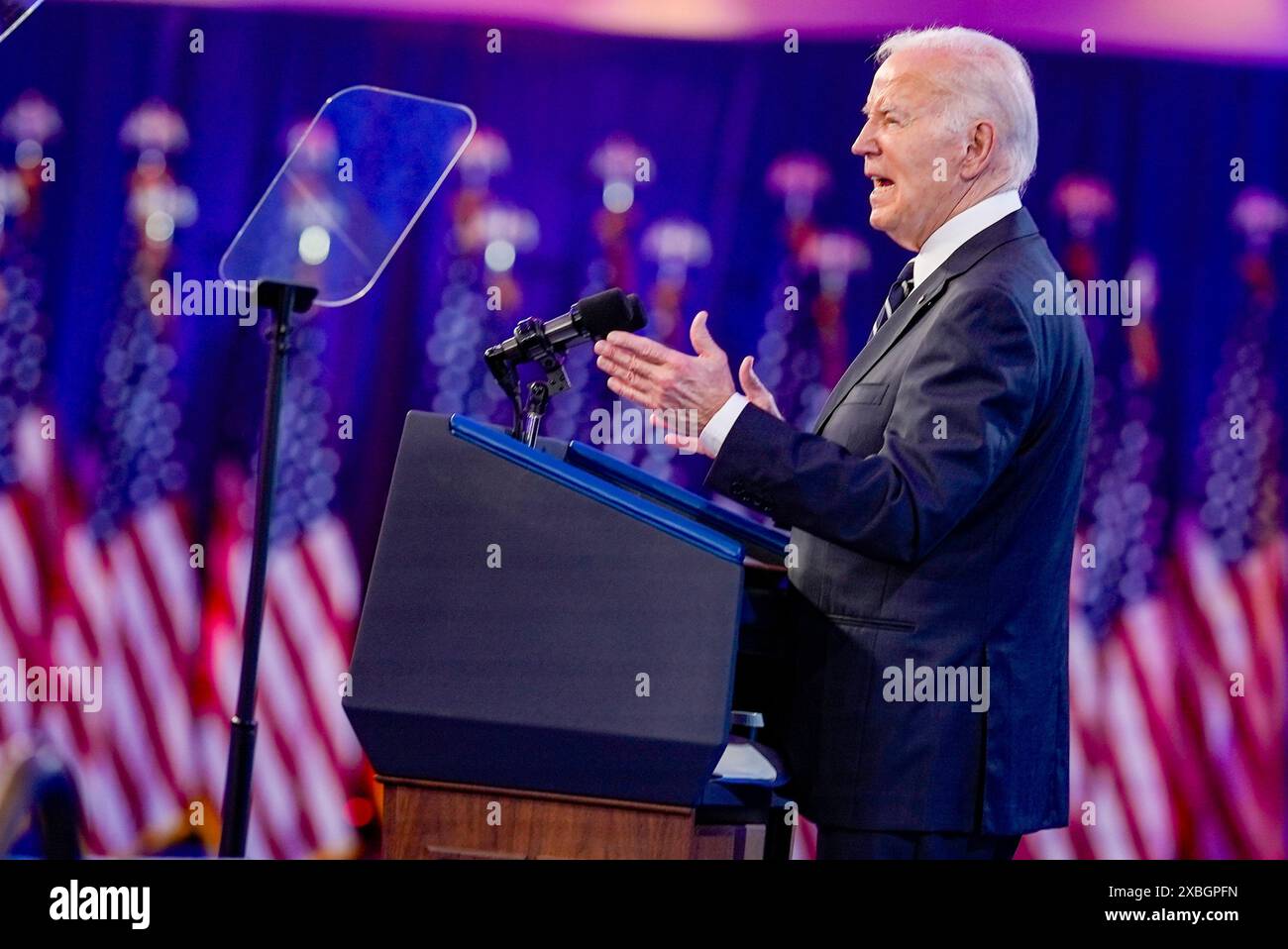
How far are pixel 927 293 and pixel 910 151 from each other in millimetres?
247

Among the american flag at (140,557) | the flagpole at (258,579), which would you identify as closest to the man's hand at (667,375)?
the flagpole at (258,579)

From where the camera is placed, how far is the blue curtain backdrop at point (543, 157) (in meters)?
3.15

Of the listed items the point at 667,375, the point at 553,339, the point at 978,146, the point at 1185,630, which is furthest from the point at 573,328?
the point at 1185,630

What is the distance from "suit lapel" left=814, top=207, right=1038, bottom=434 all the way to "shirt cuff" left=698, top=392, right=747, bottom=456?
0.59 feet

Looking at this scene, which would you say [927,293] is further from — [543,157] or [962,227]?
[543,157]

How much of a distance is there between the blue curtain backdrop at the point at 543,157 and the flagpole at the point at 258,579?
0.80 m

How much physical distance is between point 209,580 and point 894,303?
191cm

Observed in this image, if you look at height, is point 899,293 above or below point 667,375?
above

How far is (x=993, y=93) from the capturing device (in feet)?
6.17

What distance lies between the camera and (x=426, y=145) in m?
3.18

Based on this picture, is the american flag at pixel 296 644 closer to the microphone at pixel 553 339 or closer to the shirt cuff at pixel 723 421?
the microphone at pixel 553 339
